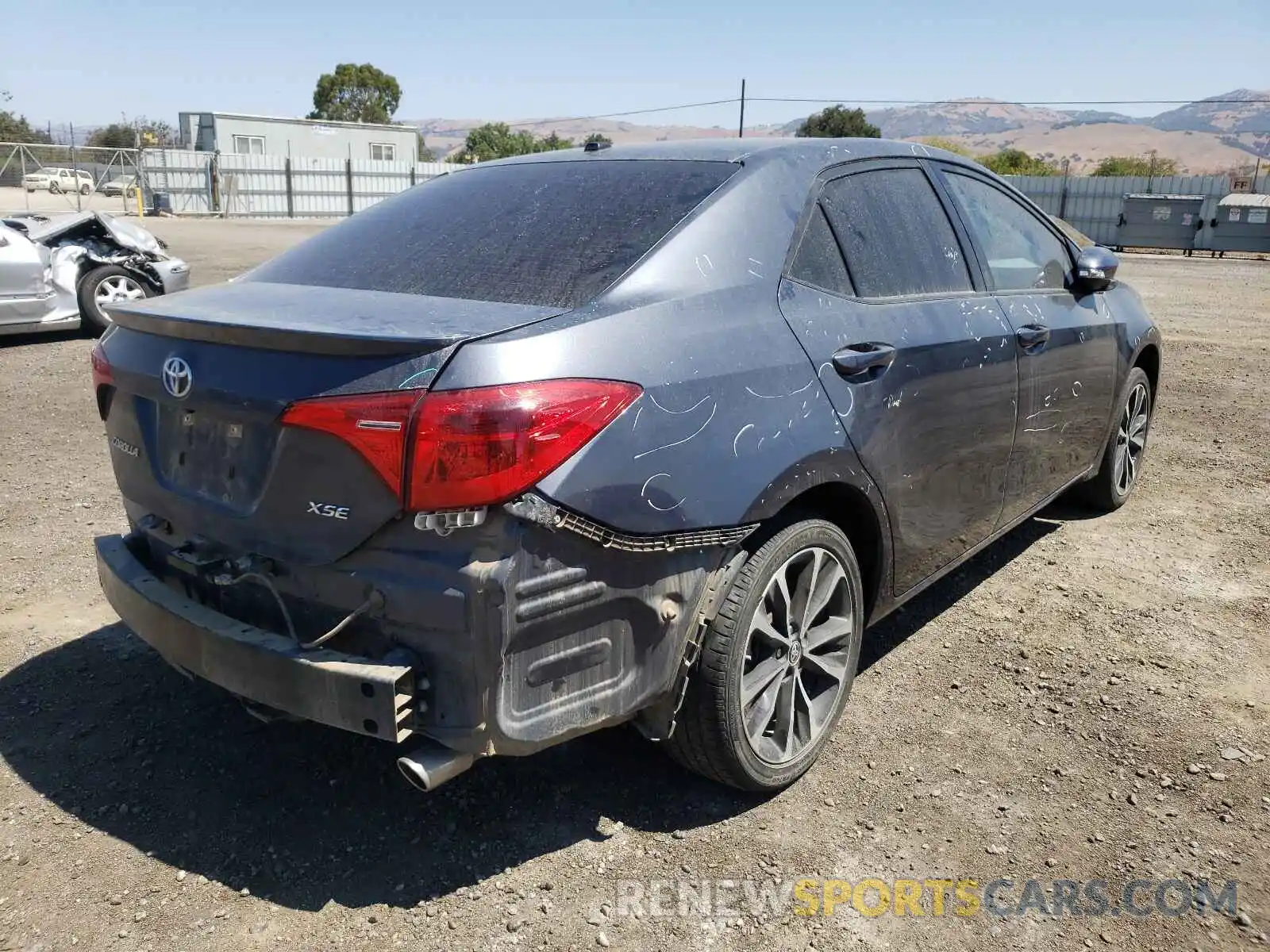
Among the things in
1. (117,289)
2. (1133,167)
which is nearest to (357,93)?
(1133,167)

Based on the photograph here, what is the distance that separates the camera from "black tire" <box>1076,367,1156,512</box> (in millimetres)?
5043

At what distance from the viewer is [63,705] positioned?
11.0ft

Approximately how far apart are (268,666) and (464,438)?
2.41 ft

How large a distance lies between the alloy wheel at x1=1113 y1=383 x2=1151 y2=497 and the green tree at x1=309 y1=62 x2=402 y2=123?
83544mm

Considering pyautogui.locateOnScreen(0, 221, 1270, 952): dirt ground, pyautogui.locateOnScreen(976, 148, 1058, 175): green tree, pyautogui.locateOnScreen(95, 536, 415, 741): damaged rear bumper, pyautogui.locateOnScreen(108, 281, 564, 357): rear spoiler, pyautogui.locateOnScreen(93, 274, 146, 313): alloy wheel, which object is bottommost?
pyautogui.locateOnScreen(0, 221, 1270, 952): dirt ground

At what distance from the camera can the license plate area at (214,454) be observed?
240 centimetres

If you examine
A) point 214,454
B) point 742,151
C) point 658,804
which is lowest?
point 658,804

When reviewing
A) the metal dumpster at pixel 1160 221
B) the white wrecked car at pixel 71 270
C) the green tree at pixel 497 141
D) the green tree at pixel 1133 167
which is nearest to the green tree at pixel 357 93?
the green tree at pixel 497 141

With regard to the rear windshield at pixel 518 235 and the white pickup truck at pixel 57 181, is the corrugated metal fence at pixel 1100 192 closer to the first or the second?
the rear windshield at pixel 518 235

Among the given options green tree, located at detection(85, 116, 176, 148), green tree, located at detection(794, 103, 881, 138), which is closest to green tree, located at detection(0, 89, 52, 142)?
green tree, located at detection(85, 116, 176, 148)

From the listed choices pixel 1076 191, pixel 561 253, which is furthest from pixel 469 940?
pixel 1076 191

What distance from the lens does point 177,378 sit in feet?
8.45

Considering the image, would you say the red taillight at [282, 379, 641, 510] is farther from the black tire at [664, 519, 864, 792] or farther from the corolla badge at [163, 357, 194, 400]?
the black tire at [664, 519, 864, 792]

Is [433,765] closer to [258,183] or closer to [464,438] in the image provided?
[464,438]
